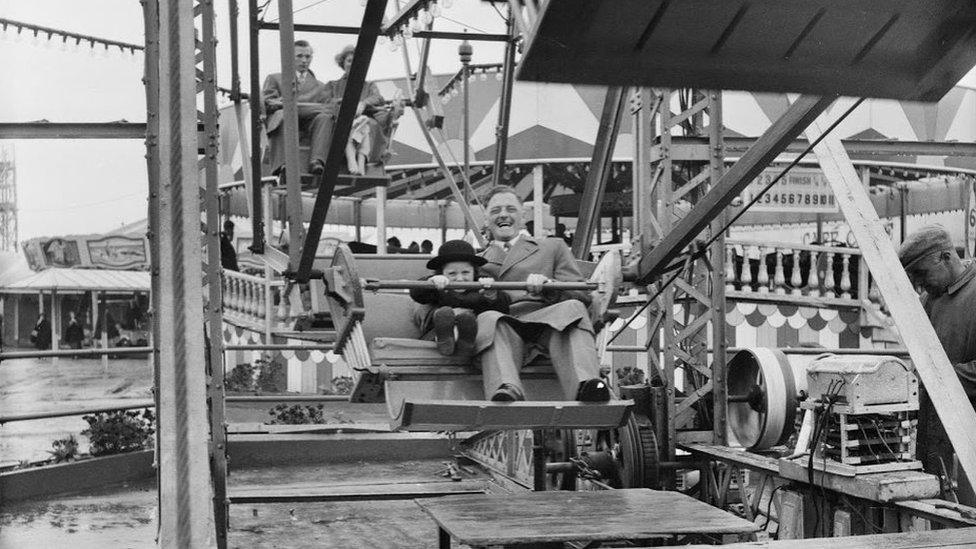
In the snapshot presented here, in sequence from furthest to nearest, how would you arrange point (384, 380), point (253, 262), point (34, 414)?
point (253, 262) < point (34, 414) < point (384, 380)

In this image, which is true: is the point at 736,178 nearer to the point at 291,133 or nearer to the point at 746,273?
the point at 291,133

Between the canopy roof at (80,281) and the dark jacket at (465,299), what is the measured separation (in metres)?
27.6

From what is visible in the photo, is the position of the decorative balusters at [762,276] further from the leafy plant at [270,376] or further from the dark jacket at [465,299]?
the dark jacket at [465,299]

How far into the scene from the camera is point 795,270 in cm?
1945

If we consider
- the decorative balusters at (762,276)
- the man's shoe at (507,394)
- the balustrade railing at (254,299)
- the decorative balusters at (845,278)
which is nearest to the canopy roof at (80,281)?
the balustrade railing at (254,299)

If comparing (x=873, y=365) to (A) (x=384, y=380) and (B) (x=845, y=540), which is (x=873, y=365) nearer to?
(B) (x=845, y=540)

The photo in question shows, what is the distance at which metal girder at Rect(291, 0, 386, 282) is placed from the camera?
443cm

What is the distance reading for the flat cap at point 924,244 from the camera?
6215 mm

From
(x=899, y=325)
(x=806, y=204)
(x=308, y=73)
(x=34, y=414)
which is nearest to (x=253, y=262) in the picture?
(x=806, y=204)

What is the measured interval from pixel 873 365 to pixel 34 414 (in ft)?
19.8

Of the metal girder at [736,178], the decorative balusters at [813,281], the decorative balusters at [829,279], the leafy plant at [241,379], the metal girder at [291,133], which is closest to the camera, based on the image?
the metal girder at [736,178]

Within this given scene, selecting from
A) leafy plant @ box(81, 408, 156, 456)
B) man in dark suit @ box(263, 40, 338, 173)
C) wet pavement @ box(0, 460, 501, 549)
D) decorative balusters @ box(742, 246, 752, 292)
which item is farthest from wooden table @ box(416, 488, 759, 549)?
decorative balusters @ box(742, 246, 752, 292)

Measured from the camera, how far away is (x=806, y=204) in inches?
763

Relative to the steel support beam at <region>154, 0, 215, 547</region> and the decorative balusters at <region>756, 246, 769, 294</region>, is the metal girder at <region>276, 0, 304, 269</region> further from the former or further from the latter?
the decorative balusters at <region>756, 246, 769, 294</region>
